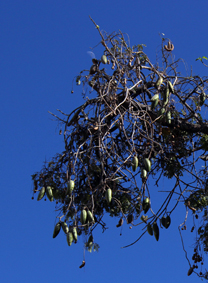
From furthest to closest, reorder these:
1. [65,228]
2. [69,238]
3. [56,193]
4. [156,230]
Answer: [56,193], [156,230], [65,228], [69,238]

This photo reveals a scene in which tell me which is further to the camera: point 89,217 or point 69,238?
point 89,217

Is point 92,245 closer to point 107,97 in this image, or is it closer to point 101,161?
point 101,161

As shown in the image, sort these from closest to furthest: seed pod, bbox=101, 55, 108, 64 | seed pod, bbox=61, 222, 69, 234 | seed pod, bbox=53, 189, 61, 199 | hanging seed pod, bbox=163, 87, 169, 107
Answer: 1. seed pod, bbox=61, 222, 69, 234
2. hanging seed pod, bbox=163, 87, 169, 107
3. seed pod, bbox=53, 189, 61, 199
4. seed pod, bbox=101, 55, 108, 64

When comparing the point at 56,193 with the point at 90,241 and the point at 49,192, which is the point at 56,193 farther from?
the point at 90,241

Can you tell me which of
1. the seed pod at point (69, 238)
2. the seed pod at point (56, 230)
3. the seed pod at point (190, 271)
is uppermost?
the seed pod at point (56, 230)

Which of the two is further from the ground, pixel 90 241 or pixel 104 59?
pixel 104 59

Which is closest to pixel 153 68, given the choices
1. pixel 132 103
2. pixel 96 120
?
pixel 132 103

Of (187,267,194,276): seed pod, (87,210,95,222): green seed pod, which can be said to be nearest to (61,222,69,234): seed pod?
(87,210,95,222): green seed pod

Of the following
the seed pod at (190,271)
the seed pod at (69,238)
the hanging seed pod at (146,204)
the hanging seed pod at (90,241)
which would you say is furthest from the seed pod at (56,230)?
the seed pod at (190,271)

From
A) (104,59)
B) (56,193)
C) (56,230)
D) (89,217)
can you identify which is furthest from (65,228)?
(104,59)

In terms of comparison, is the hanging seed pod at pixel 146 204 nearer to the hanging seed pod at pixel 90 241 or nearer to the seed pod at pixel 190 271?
the hanging seed pod at pixel 90 241

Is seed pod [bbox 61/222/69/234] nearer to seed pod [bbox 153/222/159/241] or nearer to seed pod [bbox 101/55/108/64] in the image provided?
seed pod [bbox 153/222/159/241]

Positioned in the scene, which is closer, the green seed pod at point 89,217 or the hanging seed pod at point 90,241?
the green seed pod at point 89,217

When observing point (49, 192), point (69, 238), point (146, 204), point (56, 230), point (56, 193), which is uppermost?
point (56, 193)
